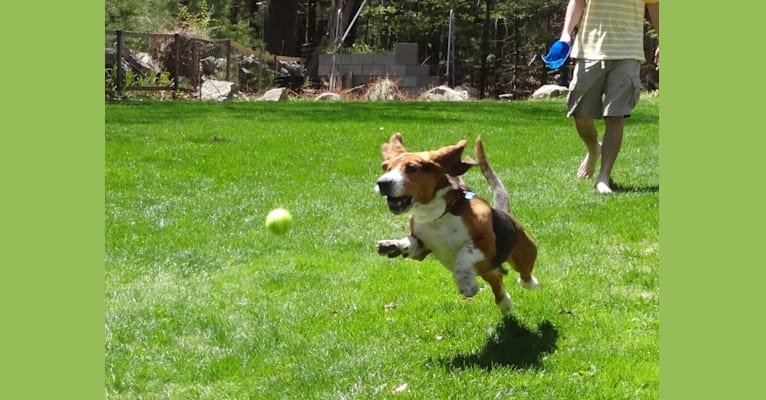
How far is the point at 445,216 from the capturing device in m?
3.81

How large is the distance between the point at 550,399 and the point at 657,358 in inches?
26.1

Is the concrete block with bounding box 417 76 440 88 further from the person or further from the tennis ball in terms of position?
the tennis ball

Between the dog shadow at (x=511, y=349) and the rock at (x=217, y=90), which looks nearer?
the dog shadow at (x=511, y=349)

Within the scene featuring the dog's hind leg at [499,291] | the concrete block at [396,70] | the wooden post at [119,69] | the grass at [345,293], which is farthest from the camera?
the concrete block at [396,70]

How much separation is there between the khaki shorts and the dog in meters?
3.64

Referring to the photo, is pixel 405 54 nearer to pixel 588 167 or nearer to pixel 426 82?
pixel 426 82

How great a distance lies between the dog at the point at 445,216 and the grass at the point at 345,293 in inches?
17.6

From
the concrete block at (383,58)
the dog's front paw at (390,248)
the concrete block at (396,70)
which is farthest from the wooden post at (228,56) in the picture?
the dog's front paw at (390,248)

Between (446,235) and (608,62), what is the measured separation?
13.5ft

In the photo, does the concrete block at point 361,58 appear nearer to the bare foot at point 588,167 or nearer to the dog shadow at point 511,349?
the bare foot at point 588,167

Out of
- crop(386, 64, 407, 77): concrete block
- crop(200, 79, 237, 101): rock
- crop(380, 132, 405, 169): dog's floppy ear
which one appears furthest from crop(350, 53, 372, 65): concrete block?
crop(380, 132, 405, 169): dog's floppy ear

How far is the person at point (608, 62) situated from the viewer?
23.7 ft

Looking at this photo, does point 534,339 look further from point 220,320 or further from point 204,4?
point 204,4

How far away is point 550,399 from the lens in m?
3.38
